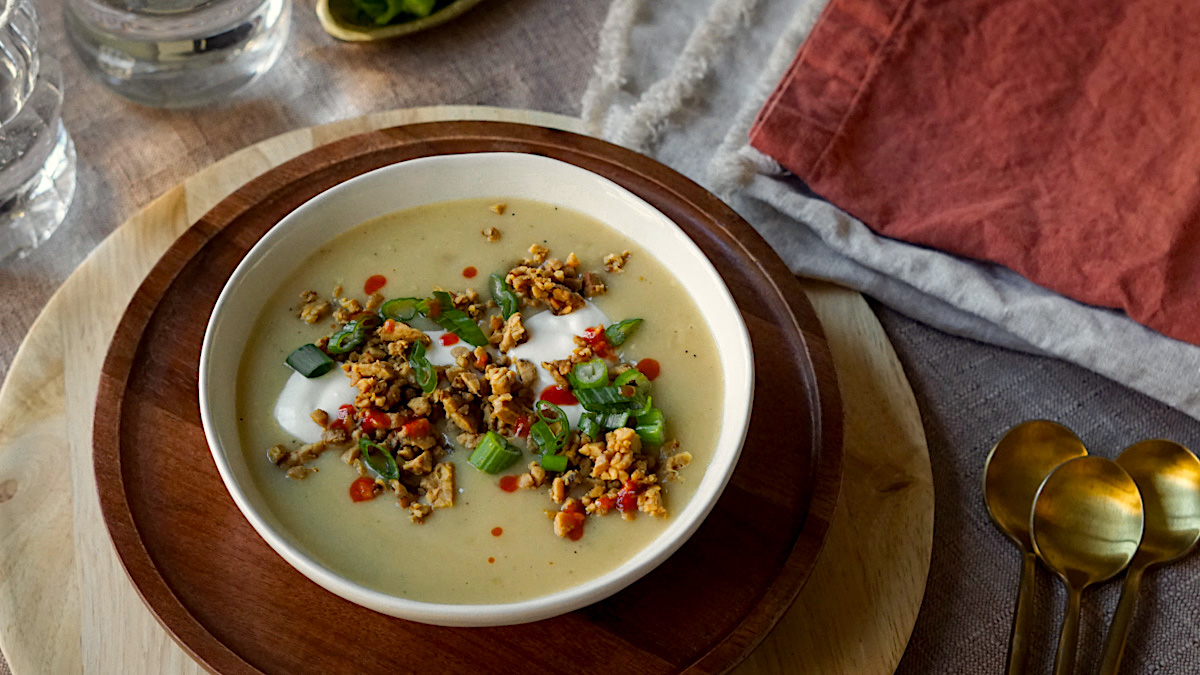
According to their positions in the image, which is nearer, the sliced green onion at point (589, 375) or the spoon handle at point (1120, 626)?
the sliced green onion at point (589, 375)

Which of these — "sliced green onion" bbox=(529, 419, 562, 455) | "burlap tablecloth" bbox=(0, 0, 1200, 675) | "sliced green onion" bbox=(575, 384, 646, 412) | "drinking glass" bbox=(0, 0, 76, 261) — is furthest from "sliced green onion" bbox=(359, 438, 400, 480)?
"drinking glass" bbox=(0, 0, 76, 261)

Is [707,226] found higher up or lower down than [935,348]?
higher up

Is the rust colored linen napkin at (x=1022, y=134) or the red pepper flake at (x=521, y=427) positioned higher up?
the rust colored linen napkin at (x=1022, y=134)

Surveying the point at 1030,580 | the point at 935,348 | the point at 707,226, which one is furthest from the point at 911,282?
the point at 1030,580

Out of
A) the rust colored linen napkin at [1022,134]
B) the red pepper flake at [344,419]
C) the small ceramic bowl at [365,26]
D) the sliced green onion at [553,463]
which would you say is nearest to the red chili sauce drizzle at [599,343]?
the sliced green onion at [553,463]

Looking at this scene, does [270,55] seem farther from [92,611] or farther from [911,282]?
[911,282]

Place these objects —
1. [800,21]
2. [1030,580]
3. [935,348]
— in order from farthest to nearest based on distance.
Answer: [800,21], [935,348], [1030,580]

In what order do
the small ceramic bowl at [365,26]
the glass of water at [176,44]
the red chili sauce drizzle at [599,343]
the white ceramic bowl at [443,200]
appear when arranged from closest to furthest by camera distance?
the white ceramic bowl at [443,200]
the red chili sauce drizzle at [599,343]
the glass of water at [176,44]
the small ceramic bowl at [365,26]

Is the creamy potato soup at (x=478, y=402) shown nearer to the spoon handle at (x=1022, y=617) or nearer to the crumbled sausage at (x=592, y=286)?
the crumbled sausage at (x=592, y=286)

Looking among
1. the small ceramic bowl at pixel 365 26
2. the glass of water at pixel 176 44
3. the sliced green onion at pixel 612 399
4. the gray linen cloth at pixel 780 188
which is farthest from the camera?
the small ceramic bowl at pixel 365 26
